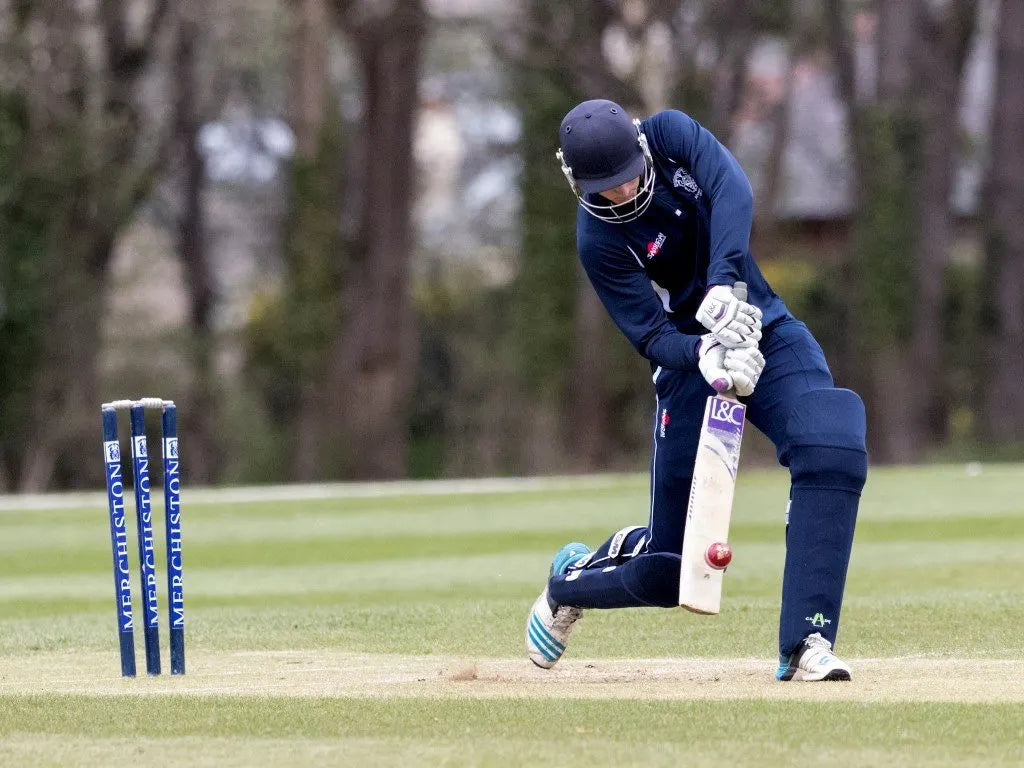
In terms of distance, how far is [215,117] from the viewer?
110 feet

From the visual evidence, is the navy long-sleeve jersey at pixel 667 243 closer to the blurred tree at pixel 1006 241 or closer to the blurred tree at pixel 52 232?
the blurred tree at pixel 52 232

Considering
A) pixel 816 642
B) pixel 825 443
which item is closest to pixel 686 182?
pixel 825 443

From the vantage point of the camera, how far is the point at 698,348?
6262 mm

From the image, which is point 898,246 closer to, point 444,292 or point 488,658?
point 444,292

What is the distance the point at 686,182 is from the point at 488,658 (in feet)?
6.55

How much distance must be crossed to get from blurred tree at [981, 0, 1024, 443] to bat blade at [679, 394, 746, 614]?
68.3 feet

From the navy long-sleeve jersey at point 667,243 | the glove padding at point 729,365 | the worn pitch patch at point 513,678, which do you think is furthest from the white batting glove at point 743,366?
the worn pitch patch at point 513,678

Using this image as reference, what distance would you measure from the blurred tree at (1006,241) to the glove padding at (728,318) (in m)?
20.9

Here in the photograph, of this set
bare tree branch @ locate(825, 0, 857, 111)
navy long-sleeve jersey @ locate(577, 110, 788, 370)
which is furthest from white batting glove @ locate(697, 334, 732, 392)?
bare tree branch @ locate(825, 0, 857, 111)

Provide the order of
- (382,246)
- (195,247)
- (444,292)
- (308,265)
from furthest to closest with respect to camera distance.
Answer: (195,247) → (444,292) → (308,265) → (382,246)

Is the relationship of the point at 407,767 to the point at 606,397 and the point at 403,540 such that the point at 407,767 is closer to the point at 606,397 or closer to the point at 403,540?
the point at 403,540

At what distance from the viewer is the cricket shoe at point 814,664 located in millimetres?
6176

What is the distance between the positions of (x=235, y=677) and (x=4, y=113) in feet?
57.8

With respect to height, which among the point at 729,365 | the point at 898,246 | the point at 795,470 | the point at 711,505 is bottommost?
the point at 898,246
